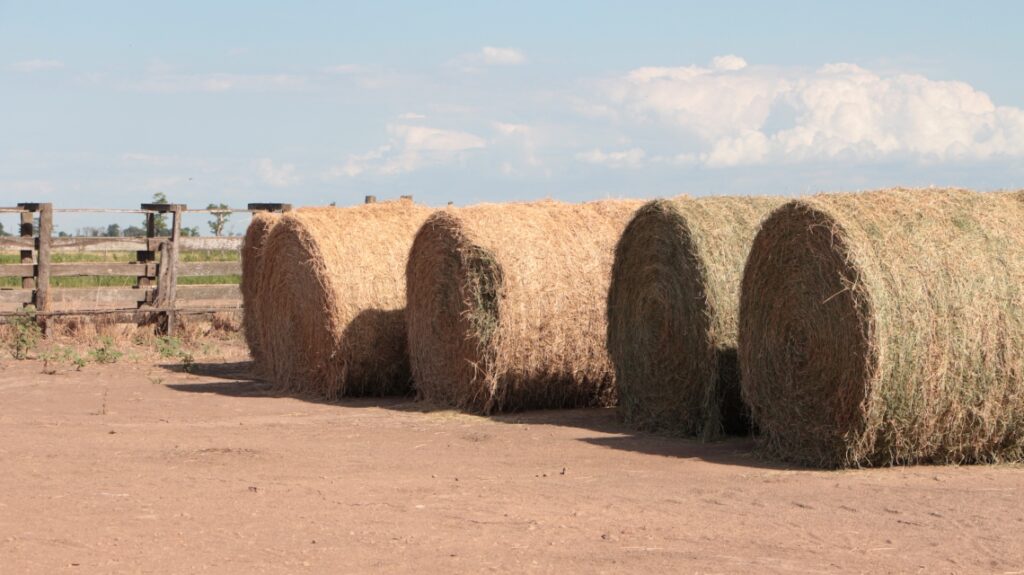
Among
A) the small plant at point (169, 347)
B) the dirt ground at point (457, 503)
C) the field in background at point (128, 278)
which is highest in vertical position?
the field in background at point (128, 278)

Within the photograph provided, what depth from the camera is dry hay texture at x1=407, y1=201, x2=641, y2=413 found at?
1159 centimetres

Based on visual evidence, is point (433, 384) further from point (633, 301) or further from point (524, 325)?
point (633, 301)

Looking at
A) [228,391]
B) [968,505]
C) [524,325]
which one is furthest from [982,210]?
[228,391]

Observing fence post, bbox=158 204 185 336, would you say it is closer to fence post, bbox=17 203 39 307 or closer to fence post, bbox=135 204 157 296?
fence post, bbox=135 204 157 296

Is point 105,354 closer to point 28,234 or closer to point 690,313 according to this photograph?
point 28,234

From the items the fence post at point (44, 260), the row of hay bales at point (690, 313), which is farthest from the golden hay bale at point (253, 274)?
the fence post at point (44, 260)

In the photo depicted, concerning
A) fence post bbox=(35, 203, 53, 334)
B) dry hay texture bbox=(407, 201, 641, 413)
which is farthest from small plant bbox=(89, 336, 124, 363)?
dry hay texture bbox=(407, 201, 641, 413)

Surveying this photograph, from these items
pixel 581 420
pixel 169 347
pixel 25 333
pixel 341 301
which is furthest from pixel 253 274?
pixel 581 420

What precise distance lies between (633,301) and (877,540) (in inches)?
182

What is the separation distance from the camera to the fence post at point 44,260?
18078mm

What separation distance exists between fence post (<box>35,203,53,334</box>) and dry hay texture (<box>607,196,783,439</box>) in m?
10.4

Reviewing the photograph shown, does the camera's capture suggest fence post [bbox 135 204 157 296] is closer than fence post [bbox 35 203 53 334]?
No

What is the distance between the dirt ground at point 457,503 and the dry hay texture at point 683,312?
0.40 m

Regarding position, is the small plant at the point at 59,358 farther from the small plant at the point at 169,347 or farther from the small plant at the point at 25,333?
the small plant at the point at 169,347
